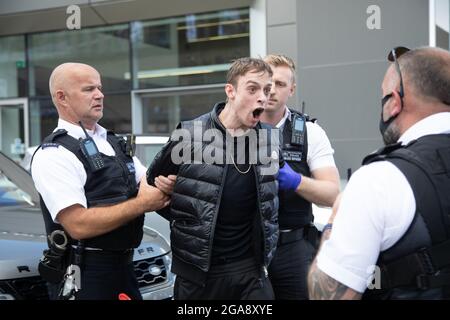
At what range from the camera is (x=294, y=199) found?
2904mm

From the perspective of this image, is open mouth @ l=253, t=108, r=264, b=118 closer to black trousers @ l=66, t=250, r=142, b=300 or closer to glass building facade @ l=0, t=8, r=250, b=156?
black trousers @ l=66, t=250, r=142, b=300

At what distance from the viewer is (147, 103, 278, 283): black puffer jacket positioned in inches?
87.7

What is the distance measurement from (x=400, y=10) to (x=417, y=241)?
7.17m

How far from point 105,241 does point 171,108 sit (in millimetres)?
8268

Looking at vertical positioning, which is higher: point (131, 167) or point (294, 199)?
point (131, 167)

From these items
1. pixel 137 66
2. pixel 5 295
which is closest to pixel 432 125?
pixel 5 295

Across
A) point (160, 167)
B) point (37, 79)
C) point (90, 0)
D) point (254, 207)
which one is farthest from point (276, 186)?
point (37, 79)

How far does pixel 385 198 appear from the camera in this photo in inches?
57.0

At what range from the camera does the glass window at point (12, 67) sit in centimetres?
1162

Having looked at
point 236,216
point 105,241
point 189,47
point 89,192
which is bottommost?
point 105,241

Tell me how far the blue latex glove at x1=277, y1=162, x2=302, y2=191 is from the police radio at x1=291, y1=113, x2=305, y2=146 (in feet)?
1.25

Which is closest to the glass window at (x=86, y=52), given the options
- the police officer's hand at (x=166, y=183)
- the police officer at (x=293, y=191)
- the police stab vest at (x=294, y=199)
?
the police officer at (x=293, y=191)

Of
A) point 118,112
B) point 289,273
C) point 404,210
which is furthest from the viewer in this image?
point 118,112

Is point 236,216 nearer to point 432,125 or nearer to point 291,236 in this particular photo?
point 291,236
